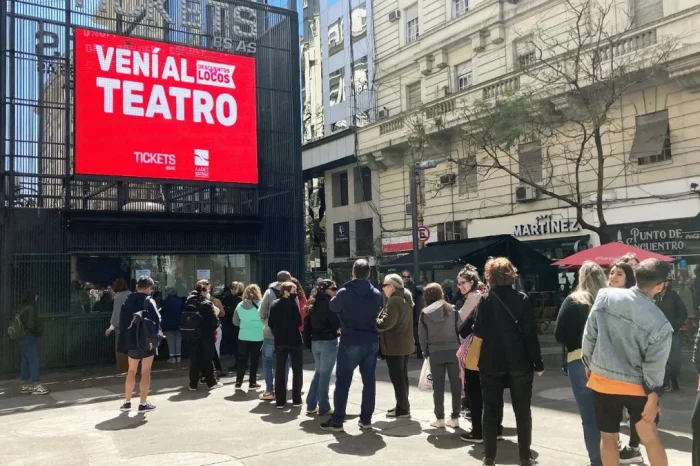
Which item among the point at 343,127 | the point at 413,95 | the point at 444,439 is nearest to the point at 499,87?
the point at 413,95

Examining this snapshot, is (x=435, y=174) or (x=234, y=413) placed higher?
(x=435, y=174)

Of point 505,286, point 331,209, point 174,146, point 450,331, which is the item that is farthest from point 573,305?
point 331,209

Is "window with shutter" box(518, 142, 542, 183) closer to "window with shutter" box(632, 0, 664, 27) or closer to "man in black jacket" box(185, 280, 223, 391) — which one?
"window with shutter" box(632, 0, 664, 27)

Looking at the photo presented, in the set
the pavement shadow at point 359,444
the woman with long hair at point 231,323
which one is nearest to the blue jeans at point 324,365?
the pavement shadow at point 359,444

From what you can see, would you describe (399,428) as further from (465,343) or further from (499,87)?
(499,87)

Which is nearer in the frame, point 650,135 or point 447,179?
point 650,135

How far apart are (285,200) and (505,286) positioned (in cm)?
1145

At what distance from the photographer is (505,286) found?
17.9ft

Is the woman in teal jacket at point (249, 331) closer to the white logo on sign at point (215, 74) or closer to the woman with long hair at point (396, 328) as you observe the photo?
the woman with long hair at point (396, 328)

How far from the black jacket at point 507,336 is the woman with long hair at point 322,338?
270 cm

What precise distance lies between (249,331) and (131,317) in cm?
197

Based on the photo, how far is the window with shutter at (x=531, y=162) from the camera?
70.5 ft

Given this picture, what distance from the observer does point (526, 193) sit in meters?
22.0

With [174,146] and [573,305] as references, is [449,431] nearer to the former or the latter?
[573,305]
